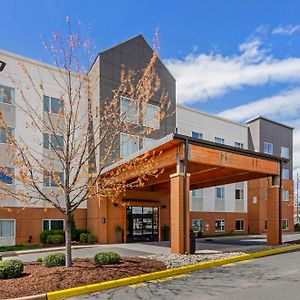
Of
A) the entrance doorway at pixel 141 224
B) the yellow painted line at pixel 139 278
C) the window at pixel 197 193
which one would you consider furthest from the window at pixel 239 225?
the yellow painted line at pixel 139 278

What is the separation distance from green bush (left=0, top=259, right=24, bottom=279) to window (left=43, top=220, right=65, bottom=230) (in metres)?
16.8

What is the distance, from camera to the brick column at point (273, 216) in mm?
19769

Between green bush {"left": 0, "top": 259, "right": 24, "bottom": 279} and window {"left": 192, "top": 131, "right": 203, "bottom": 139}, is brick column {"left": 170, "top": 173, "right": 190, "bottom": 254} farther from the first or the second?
window {"left": 192, "top": 131, "right": 203, "bottom": 139}

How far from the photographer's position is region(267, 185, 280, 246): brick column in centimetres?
1977

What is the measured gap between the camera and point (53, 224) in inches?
1056

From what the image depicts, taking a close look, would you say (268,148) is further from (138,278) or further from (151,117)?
(138,278)

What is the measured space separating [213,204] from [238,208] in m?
4.26

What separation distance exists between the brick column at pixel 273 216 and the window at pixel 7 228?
16755 mm

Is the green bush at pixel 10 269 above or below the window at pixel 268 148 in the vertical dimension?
below

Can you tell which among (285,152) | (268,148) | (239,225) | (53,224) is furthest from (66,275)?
(285,152)

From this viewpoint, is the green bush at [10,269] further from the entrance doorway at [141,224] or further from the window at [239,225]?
the window at [239,225]

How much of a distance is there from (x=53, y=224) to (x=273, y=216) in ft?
50.8

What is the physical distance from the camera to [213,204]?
126ft

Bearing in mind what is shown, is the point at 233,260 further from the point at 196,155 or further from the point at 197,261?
the point at 196,155
